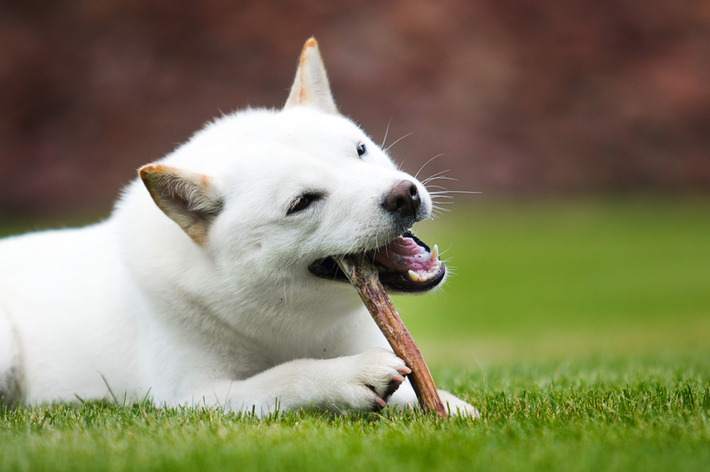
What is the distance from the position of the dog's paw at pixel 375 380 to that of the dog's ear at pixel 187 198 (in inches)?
39.8

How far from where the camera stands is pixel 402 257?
333cm

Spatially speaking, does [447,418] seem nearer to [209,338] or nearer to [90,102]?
[209,338]

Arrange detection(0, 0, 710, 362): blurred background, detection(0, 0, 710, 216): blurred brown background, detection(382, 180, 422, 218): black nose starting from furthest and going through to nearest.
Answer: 1. detection(0, 0, 710, 216): blurred brown background
2. detection(0, 0, 710, 362): blurred background
3. detection(382, 180, 422, 218): black nose

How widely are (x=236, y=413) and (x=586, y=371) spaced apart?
9.30 feet

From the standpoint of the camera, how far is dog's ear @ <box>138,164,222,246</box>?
3121mm

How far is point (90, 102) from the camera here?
2419 cm

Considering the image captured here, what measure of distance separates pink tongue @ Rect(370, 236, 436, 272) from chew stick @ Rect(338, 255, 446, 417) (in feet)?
0.38

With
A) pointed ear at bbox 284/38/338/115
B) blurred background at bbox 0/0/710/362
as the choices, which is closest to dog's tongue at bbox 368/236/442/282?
pointed ear at bbox 284/38/338/115

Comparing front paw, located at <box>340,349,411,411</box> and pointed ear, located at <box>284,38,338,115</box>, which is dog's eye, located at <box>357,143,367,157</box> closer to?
pointed ear, located at <box>284,38,338,115</box>

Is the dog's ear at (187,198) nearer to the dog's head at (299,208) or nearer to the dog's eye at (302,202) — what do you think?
the dog's head at (299,208)

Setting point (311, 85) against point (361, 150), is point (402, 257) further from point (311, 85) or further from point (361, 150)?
point (311, 85)

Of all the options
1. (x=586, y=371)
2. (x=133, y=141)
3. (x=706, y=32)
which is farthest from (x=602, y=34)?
(x=586, y=371)

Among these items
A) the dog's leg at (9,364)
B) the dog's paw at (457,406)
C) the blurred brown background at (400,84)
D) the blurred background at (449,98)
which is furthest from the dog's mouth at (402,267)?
the blurred brown background at (400,84)

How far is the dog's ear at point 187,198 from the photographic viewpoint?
3.12 metres
